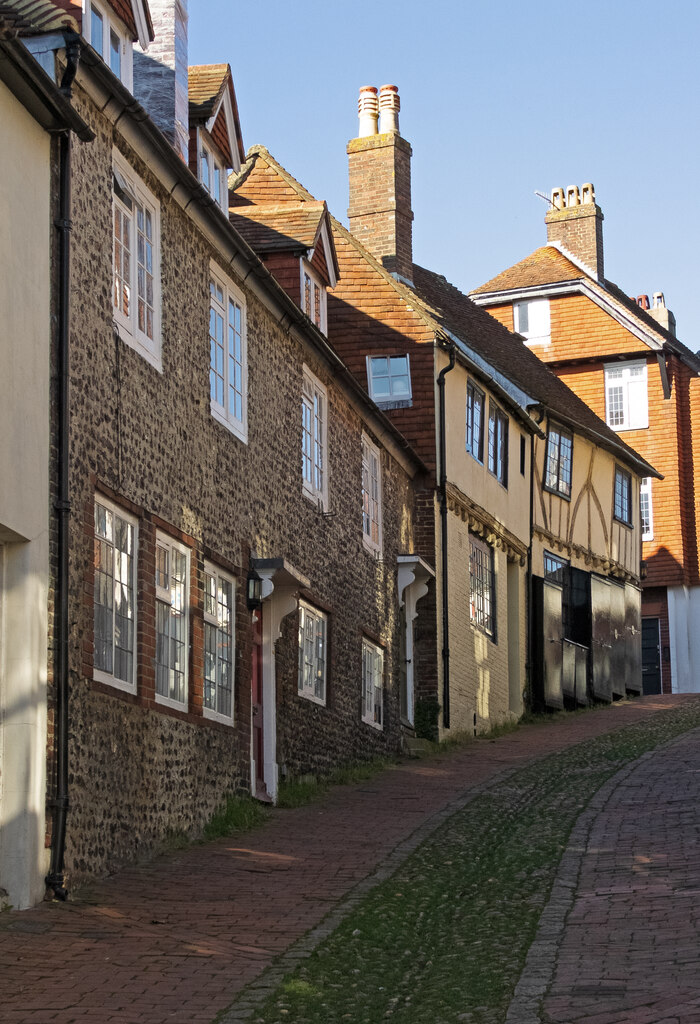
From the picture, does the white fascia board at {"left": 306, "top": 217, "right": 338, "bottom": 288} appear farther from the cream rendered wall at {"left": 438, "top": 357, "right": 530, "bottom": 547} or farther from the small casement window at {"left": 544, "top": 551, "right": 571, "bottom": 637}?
the small casement window at {"left": 544, "top": 551, "right": 571, "bottom": 637}

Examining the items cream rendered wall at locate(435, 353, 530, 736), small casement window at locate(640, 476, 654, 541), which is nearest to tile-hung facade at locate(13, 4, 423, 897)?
cream rendered wall at locate(435, 353, 530, 736)

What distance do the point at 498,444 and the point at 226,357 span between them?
13.6m

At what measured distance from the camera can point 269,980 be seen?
8.48 m

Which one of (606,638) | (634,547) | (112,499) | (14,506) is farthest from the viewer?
(634,547)

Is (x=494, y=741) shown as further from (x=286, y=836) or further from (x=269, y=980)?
(x=269, y=980)

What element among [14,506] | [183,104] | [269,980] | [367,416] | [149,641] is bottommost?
[269,980]

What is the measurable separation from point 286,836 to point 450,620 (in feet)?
35.4

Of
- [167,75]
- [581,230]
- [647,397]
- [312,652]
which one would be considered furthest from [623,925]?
[581,230]

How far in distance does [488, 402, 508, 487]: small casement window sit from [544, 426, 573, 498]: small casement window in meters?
2.59

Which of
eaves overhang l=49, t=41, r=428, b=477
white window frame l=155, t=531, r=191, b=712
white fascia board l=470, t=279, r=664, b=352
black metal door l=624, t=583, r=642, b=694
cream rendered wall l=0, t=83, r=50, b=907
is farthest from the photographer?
white fascia board l=470, t=279, r=664, b=352

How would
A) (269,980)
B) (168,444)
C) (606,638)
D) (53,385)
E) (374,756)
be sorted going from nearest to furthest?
(269,980)
(53,385)
(168,444)
(374,756)
(606,638)

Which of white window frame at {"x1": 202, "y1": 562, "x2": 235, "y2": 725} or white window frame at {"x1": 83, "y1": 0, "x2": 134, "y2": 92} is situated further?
white window frame at {"x1": 202, "y1": 562, "x2": 235, "y2": 725}

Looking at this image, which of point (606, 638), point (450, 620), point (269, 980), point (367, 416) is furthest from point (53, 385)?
point (606, 638)

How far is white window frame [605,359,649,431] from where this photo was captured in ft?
130
